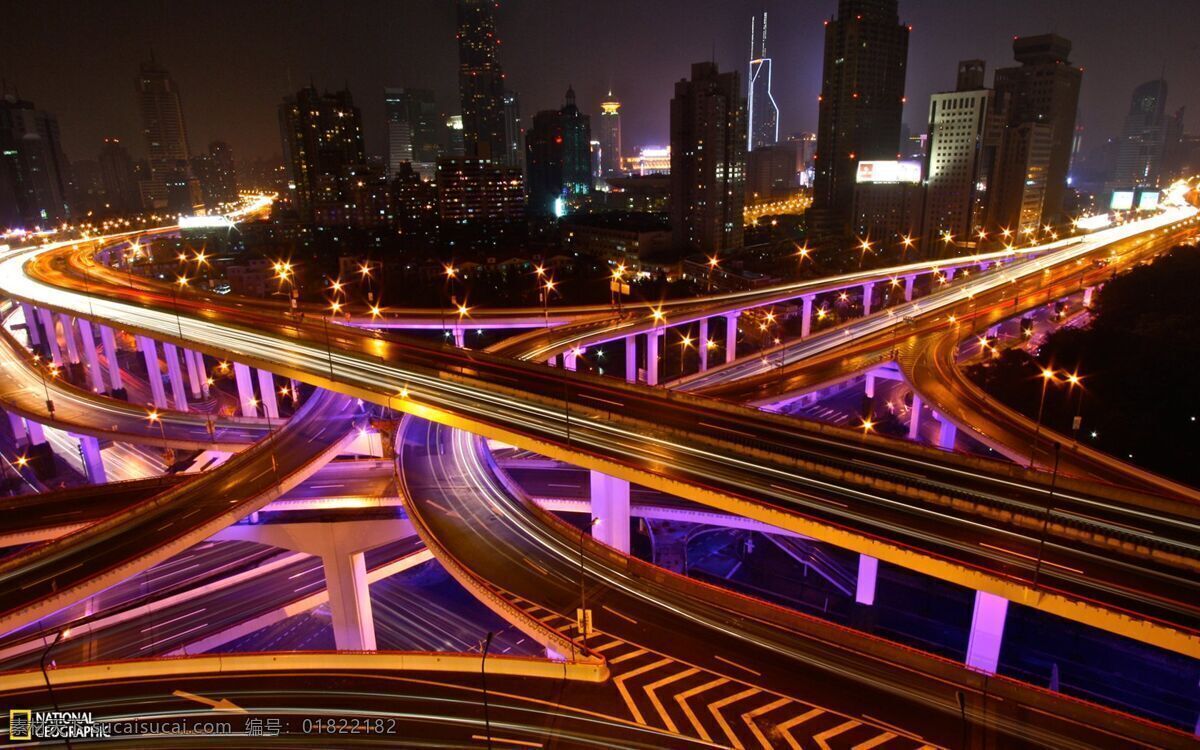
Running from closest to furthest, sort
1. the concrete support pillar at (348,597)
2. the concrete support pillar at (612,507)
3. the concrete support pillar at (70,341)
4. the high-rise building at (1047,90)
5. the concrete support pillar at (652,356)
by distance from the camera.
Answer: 1. the concrete support pillar at (612,507)
2. the concrete support pillar at (348,597)
3. the concrete support pillar at (652,356)
4. the concrete support pillar at (70,341)
5. the high-rise building at (1047,90)

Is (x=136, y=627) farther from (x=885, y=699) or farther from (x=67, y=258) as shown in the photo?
(x=67, y=258)

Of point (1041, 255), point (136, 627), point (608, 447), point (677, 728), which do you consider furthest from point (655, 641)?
point (1041, 255)

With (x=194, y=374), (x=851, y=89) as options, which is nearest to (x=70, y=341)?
(x=194, y=374)

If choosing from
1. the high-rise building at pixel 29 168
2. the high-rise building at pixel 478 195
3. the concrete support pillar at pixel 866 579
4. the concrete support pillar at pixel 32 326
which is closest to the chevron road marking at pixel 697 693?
the concrete support pillar at pixel 866 579

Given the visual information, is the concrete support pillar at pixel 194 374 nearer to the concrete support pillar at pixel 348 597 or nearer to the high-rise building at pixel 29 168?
the concrete support pillar at pixel 348 597

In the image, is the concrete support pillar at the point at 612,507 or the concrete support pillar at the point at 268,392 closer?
the concrete support pillar at the point at 612,507

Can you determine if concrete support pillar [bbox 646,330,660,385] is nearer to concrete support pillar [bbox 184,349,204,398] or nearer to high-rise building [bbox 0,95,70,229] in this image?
concrete support pillar [bbox 184,349,204,398]

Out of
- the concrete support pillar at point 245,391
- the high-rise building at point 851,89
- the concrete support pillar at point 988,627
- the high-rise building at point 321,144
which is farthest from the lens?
the high-rise building at point 851,89
